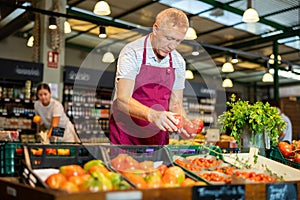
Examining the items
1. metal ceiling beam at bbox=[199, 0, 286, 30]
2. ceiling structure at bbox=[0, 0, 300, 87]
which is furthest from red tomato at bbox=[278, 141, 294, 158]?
metal ceiling beam at bbox=[199, 0, 286, 30]

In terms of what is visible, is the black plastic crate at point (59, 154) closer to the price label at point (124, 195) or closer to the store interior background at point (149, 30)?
the price label at point (124, 195)

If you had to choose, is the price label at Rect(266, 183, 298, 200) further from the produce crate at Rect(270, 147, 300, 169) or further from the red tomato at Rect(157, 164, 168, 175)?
the produce crate at Rect(270, 147, 300, 169)

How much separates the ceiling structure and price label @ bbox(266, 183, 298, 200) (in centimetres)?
626

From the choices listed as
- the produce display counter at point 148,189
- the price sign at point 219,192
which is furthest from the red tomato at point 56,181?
the price sign at point 219,192

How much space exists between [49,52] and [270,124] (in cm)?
702

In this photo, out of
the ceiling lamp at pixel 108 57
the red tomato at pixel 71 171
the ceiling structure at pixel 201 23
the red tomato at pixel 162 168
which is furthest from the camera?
the ceiling lamp at pixel 108 57

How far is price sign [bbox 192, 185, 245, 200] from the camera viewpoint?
4.81 feet

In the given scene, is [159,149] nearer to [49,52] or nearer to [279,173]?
[279,173]

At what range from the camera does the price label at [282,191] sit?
167 centimetres

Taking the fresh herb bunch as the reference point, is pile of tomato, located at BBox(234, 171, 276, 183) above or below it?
below

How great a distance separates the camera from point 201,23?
36.6 ft

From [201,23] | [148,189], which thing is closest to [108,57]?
[201,23]

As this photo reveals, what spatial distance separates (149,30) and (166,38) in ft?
17.9

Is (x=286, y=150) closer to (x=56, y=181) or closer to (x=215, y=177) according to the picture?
(x=215, y=177)
